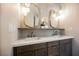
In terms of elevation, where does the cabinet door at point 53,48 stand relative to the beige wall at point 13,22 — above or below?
below

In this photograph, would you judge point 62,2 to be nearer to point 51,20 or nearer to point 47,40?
point 51,20

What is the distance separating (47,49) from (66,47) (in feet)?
0.75

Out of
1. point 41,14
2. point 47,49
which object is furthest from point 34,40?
point 41,14

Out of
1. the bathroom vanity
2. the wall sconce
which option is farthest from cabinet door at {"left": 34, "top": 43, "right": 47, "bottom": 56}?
the wall sconce

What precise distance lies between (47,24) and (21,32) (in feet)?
1.05

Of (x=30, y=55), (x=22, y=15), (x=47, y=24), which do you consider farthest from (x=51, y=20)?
(x=30, y=55)

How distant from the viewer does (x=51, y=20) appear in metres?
1.75

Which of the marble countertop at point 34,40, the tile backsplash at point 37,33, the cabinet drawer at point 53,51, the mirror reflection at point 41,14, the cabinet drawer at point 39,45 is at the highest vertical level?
the mirror reflection at point 41,14

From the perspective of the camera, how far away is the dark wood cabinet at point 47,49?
1.71 m

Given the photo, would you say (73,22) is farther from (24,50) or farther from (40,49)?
(24,50)

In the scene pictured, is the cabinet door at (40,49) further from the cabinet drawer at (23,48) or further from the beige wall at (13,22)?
the beige wall at (13,22)

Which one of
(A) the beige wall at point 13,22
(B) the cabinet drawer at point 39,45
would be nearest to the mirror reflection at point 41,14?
(A) the beige wall at point 13,22

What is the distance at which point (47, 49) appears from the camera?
5.80 ft

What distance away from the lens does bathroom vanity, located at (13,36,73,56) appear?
1693mm
